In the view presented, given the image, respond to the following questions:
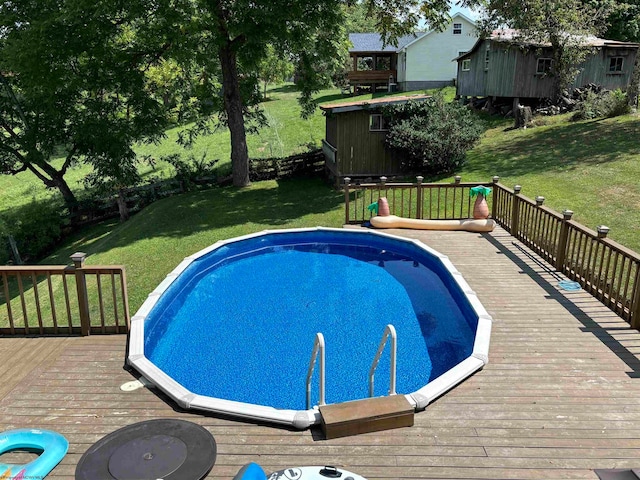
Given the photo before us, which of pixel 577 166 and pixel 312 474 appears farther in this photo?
pixel 577 166

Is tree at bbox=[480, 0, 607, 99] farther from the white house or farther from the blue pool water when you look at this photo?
the white house

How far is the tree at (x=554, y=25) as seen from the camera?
19805 mm

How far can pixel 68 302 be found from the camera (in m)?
6.49

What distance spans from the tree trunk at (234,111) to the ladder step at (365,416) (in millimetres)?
14926

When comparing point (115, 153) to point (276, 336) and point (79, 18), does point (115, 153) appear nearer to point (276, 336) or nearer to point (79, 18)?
point (79, 18)

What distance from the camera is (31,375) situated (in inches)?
225

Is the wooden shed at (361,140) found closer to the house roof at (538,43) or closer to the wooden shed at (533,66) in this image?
the house roof at (538,43)

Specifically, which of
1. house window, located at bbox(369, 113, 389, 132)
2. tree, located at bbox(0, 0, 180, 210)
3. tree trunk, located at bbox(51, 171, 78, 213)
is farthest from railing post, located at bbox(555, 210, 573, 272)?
tree trunk, located at bbox(51, 171, 78, 213)

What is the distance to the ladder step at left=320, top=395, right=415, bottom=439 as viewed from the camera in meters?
4.57

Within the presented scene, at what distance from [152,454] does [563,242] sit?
747 centimetres

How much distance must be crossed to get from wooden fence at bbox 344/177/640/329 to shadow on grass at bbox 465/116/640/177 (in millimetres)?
3780

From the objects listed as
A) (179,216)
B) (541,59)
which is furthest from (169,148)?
(541,59)

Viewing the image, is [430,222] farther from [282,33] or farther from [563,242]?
[282,33]

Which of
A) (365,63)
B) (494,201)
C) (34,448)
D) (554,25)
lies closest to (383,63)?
(365,63)
